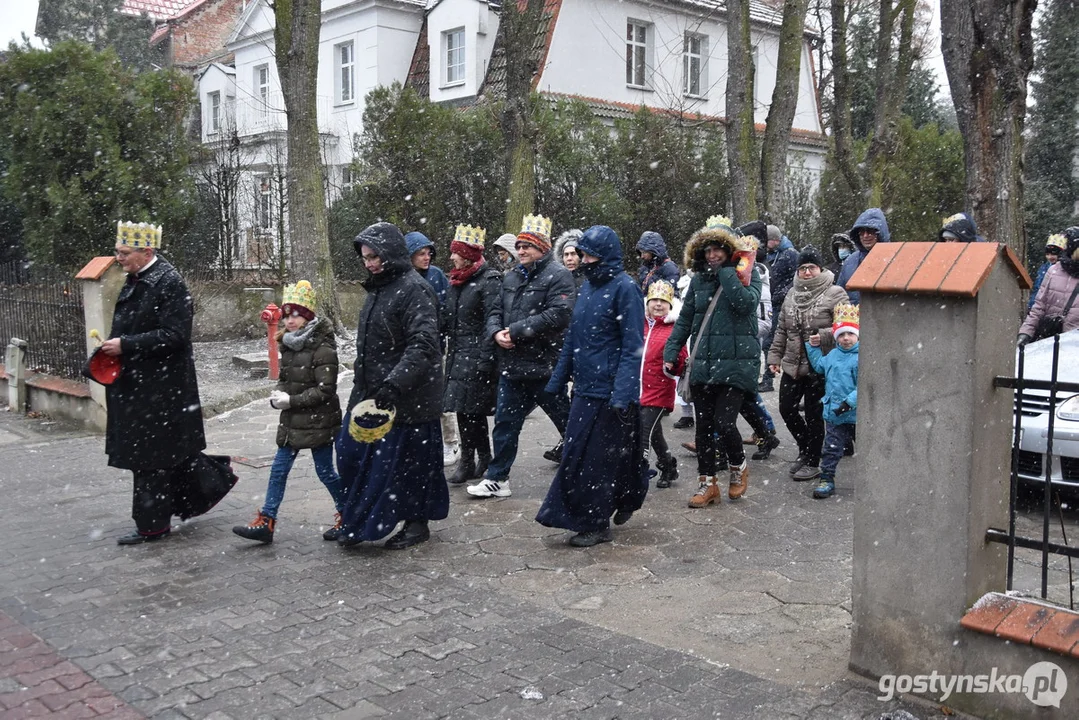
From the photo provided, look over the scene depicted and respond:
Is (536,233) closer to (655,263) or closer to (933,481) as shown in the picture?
(655,263)

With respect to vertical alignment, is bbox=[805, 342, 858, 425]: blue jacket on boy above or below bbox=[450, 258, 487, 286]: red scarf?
below

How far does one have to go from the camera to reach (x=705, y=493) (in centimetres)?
705

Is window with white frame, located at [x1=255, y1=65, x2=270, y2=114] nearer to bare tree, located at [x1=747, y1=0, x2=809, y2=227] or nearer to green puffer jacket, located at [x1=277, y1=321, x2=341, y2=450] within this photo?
bare tree, located at [x1=747, y1=0, x2=809, y2=227]

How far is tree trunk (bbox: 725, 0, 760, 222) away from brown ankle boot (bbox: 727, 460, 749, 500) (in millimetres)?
10301

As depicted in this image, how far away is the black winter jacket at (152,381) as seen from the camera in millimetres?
6402

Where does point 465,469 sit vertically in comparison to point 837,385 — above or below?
below

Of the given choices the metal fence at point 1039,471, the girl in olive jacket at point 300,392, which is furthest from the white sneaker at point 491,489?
the metal fence at point 1039,471

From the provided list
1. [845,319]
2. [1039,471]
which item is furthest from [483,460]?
[1039,471]

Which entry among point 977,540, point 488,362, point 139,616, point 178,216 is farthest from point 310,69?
point 977,540

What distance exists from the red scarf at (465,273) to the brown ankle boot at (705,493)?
243 cm

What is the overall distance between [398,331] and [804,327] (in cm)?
321

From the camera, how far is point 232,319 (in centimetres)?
1661

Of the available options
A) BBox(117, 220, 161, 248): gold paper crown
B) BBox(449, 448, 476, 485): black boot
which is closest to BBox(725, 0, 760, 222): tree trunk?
BBox(449, 448, 476, 485): black boot

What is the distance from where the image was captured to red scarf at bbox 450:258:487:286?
803cm
